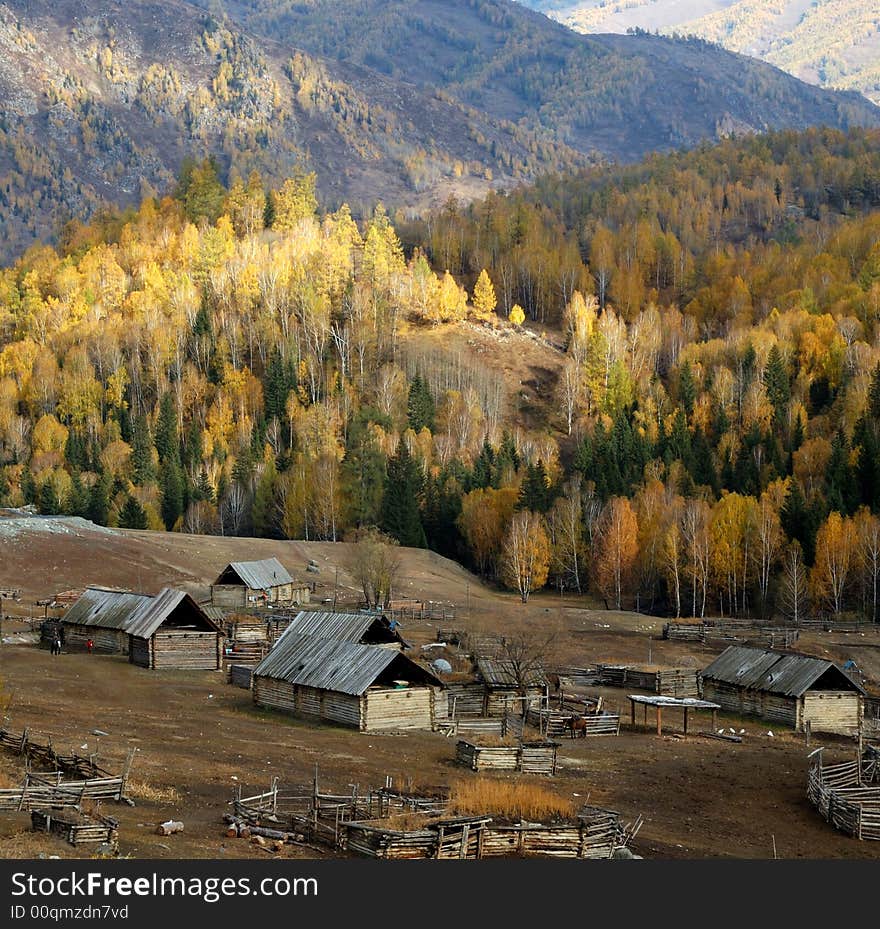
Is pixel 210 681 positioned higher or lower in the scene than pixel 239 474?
lower

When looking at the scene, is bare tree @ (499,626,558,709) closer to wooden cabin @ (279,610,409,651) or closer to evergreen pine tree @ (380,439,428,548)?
wooden cabin @ (279,610,409,651)

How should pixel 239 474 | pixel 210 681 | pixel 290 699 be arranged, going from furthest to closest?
pixel 239 474, pixel 210 681, pixel 290 699

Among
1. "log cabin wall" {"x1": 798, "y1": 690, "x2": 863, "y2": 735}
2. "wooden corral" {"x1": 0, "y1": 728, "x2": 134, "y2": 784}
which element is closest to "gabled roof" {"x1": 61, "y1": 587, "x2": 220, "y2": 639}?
"wooden corral" {"x1": 0, "y1": 728, "x2": 134, "y2": 784}

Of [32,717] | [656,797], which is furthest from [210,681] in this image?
[656,797]

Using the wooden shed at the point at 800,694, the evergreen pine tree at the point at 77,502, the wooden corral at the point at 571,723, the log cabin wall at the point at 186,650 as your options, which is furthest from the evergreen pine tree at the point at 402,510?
the wooden corral at the point at 571,723

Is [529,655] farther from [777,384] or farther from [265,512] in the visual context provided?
[777,384]

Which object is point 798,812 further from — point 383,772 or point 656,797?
point 383,772

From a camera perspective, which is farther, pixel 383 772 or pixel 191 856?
pixel 383 772
